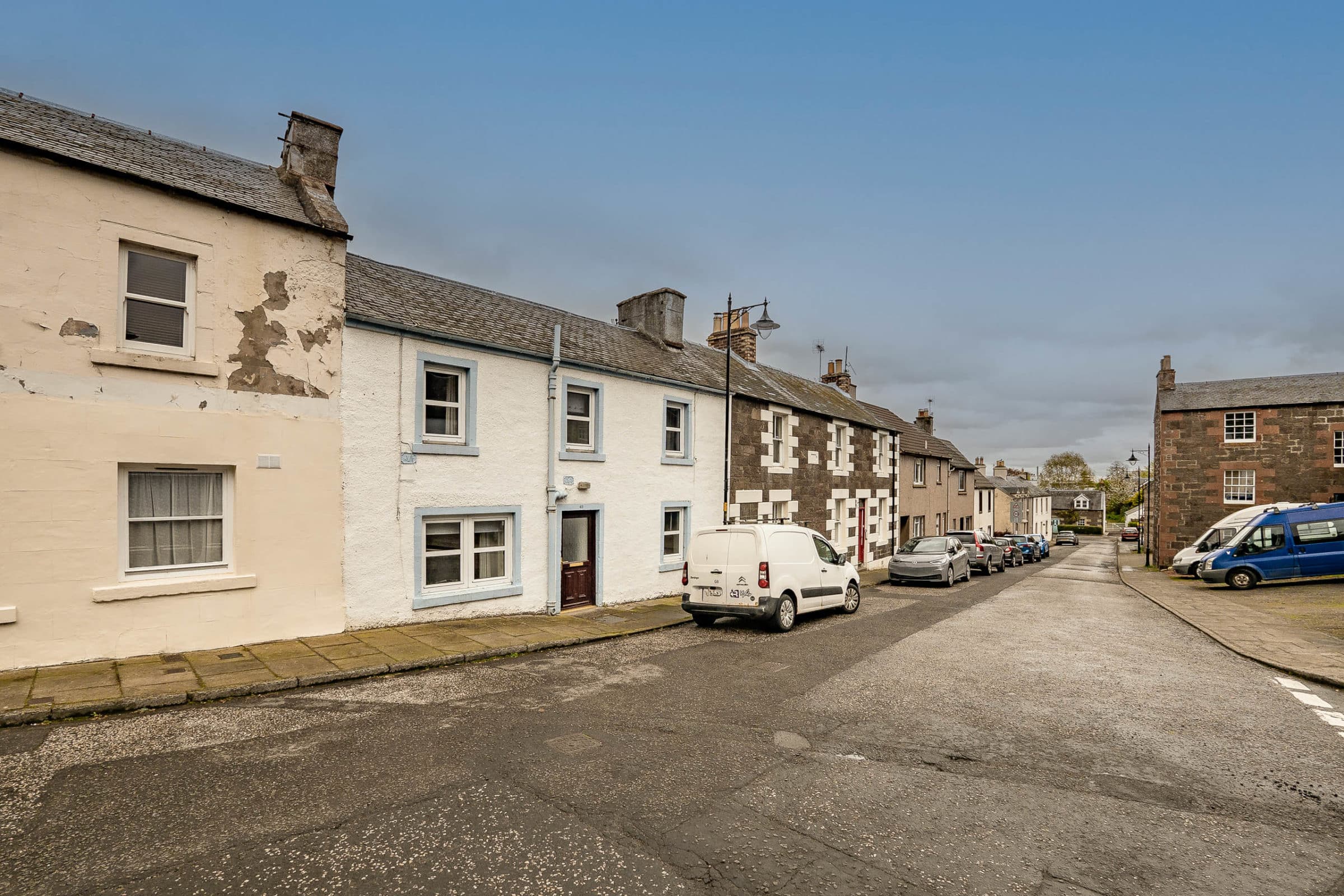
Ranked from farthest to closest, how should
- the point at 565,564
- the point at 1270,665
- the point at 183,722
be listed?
the point at 565,564, the point at 1270,665, the point at 183,722

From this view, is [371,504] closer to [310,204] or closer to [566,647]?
[566,647]

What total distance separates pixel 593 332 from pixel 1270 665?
14402 mm

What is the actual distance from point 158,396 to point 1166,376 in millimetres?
41837

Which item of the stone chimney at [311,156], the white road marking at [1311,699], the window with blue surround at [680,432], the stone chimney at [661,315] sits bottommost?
the white road marking at [1311,699]

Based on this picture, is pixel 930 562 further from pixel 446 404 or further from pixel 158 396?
pixel 158 396

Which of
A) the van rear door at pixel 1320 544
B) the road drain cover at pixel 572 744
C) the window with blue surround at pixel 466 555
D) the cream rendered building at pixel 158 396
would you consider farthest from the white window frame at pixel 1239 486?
the cream rendered building at pixel 158 396

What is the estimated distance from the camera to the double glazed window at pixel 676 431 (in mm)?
16906

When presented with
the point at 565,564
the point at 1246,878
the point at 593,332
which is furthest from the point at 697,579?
the point at 1246,878

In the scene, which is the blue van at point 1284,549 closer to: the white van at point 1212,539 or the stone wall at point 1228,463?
the white van at point 1212,539

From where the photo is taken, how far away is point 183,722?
21.6 ft

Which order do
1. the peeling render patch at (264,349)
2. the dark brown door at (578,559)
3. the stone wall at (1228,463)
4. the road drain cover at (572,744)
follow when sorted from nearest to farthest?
1. the road drain cover at (572,744)
2. the peeling render patch at (264,349)
3. the dark brown door at (578,559)
4. the stone wall at (1228,463)

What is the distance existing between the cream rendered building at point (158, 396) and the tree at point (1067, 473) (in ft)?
377

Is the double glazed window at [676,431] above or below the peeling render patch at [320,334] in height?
below

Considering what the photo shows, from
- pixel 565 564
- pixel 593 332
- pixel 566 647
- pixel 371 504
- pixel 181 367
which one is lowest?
pixel 566 647
